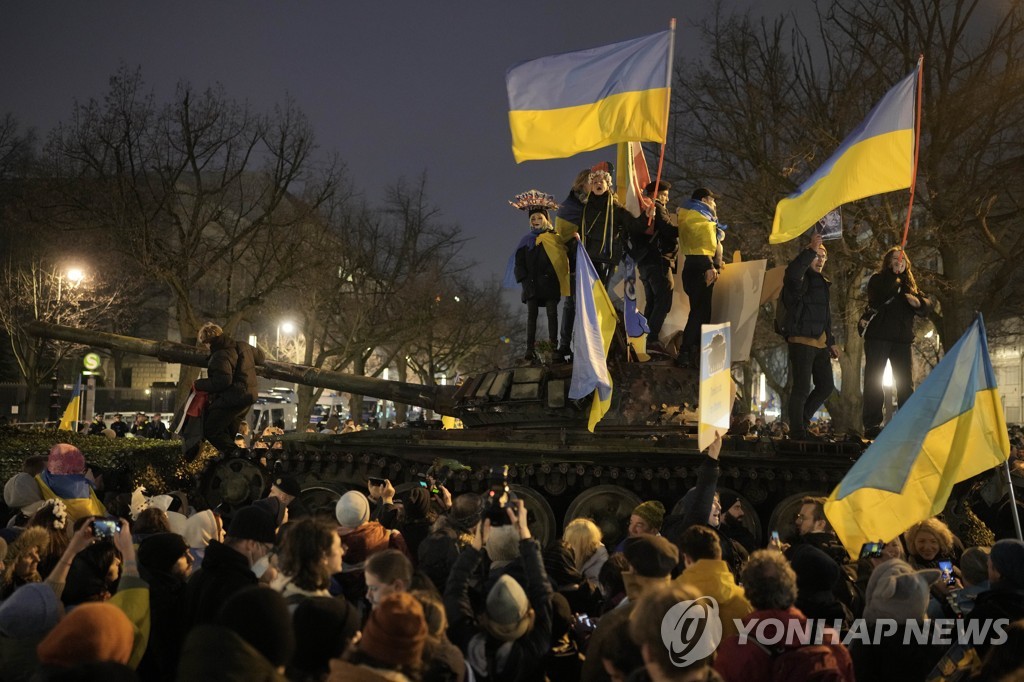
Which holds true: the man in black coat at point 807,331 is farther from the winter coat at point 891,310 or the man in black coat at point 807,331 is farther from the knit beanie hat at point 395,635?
the knit beanie hat at point 395,635

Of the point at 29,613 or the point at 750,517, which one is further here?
the point at 750,517

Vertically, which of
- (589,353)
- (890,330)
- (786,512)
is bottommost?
(786,512)

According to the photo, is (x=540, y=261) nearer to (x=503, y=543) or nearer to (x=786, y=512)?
(x=786, y=512)

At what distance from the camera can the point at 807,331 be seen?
39.5 feet

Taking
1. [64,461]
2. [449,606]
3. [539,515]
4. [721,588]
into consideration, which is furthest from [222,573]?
[539,515]

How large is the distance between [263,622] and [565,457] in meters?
8.98

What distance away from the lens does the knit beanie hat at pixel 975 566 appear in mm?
5215

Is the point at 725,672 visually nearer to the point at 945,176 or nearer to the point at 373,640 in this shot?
the point at 373,640

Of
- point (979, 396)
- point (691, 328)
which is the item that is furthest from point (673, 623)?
point (691, 328)

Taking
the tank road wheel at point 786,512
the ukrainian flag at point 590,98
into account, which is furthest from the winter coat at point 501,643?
the tank road wheel at point 786,512

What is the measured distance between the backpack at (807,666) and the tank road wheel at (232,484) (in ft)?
32.1

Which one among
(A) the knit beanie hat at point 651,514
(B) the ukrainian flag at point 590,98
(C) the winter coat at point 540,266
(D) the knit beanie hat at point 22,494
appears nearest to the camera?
(A) the knit beanie hat at point 651,514

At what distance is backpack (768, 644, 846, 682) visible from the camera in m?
3.92

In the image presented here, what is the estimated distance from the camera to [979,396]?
6.58 metres
